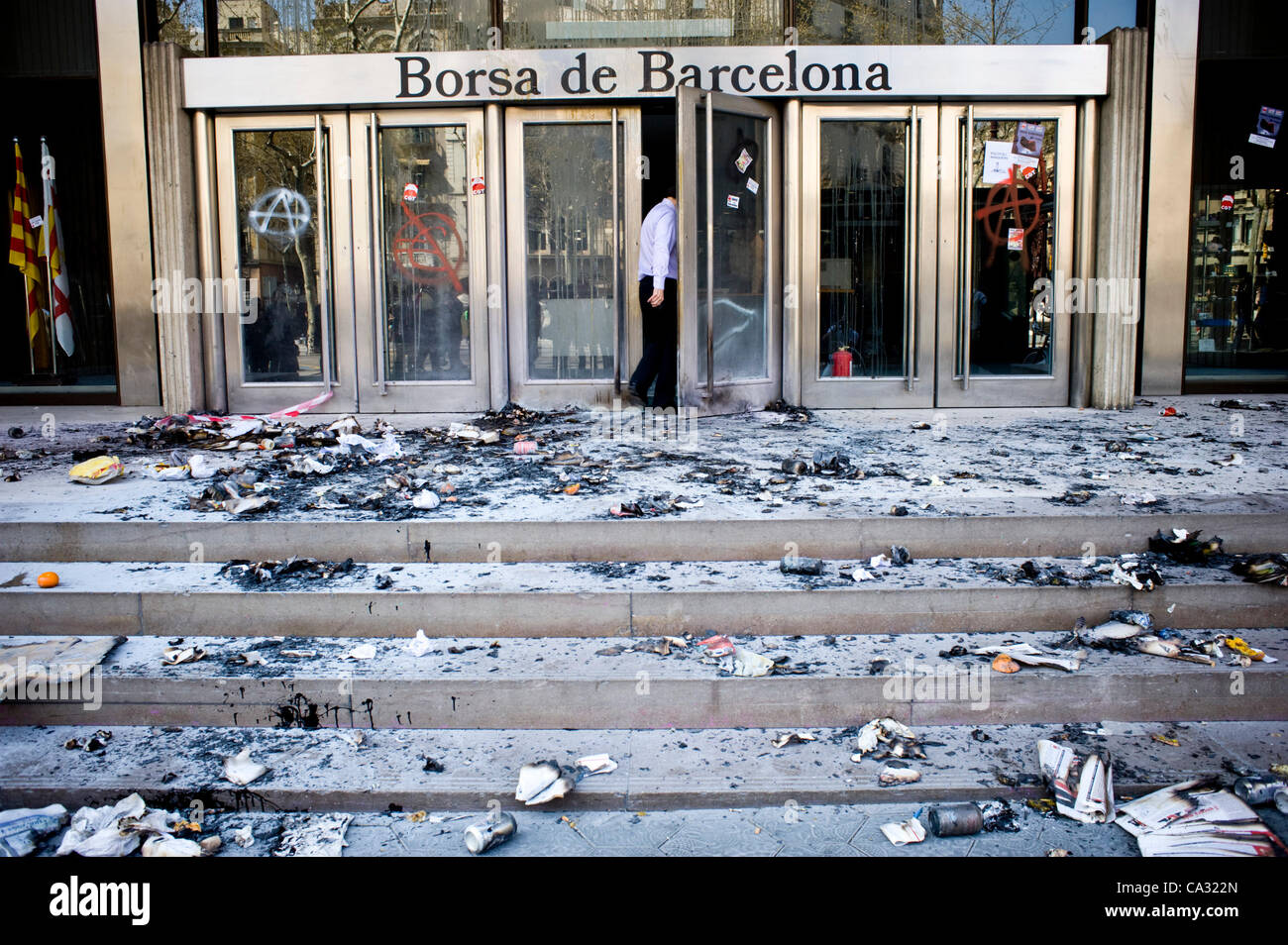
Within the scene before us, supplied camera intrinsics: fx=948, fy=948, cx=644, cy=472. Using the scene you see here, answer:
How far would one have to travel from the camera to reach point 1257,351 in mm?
9648

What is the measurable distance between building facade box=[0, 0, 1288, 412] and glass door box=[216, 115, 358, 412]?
25mm

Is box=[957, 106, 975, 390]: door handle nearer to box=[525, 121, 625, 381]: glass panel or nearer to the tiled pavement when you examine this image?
box=[525, 121, 625, 381]: glass panel

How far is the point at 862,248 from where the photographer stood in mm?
8461

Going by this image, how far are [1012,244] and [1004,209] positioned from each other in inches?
12.3

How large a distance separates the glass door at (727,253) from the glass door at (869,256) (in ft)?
1.02

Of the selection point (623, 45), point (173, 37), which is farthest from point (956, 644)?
point (173, 37)

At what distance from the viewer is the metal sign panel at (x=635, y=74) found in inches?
315

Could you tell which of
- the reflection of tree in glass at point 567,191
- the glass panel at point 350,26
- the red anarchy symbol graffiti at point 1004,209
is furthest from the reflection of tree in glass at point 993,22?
the glass panel at point 350,26

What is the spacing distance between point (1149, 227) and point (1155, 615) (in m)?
5.69

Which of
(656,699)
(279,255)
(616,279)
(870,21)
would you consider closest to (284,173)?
(279,255)

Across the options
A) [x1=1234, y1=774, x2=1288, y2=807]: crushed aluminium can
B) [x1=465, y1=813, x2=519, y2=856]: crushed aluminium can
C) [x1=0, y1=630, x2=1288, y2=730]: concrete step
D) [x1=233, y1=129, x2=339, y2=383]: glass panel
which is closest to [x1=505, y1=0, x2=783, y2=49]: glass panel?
[x1=233, y1=129, x2=339, y2=383]: glass panel

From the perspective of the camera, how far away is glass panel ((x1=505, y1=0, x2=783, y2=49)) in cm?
813
